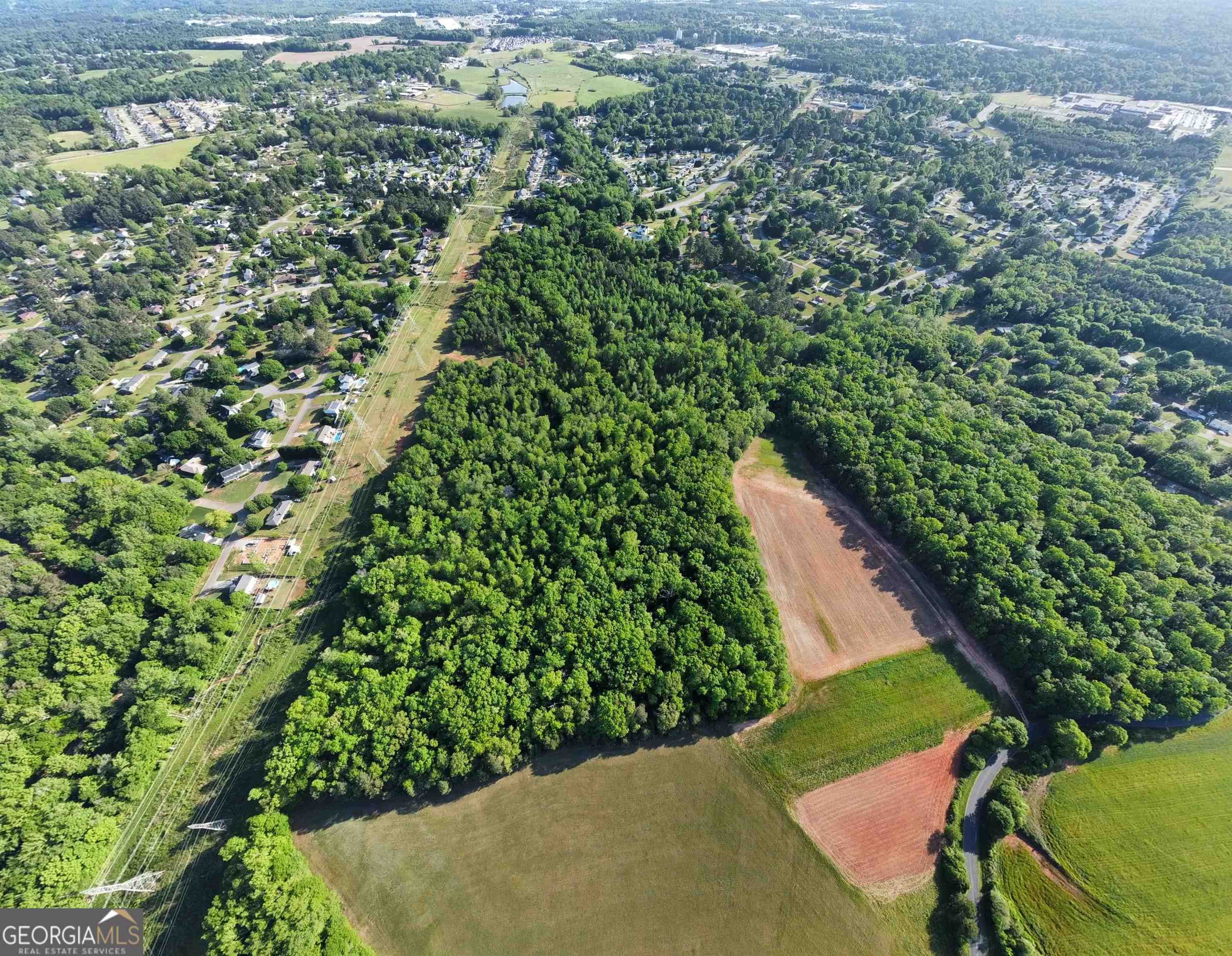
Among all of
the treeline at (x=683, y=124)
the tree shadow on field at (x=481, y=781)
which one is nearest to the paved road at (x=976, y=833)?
the tree shadow on field at (x=481, y=781)

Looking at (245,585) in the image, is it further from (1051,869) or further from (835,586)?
(1051,869)

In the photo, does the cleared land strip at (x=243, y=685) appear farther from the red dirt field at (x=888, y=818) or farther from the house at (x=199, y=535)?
the red dirt field at (x=888, y=818)

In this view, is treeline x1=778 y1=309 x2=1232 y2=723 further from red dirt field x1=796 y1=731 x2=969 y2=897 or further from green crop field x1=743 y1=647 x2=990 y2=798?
red dirt field x1=796 y1=731 x2=969 y2=897

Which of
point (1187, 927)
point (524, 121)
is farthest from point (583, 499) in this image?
point (524, 121)

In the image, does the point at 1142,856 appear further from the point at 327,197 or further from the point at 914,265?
the point at 327,197

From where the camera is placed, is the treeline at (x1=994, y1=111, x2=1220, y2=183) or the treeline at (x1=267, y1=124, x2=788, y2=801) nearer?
the treeline at (x1=267, y1=124, x2=788, y2=801)

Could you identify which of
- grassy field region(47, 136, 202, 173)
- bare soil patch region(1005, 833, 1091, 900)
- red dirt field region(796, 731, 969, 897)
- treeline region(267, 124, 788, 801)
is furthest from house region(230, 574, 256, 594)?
grassy field region(47, 136, 202, 173)

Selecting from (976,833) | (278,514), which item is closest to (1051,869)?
(976,833)
